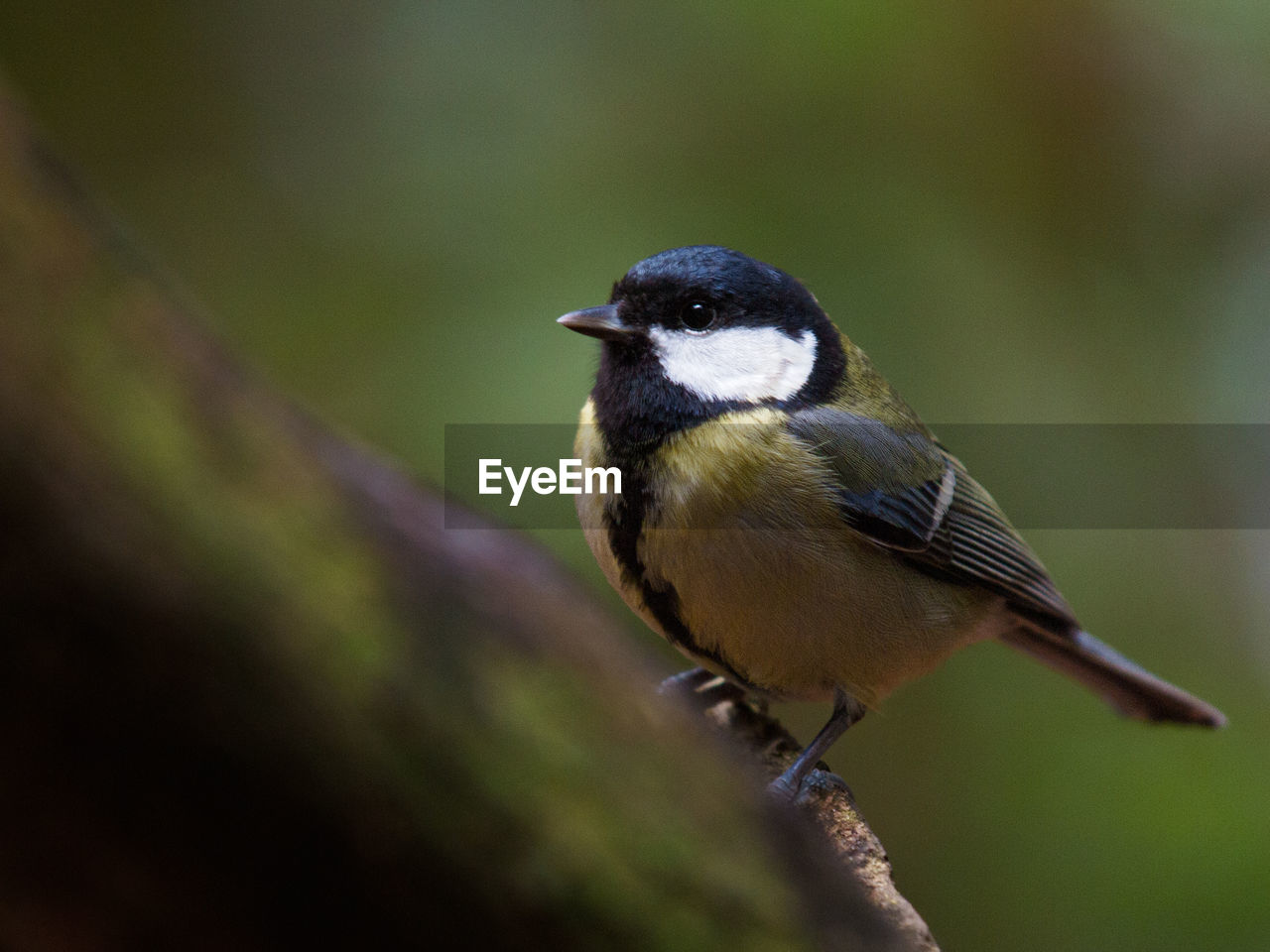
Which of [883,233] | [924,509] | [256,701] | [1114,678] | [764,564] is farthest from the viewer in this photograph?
[883,233]

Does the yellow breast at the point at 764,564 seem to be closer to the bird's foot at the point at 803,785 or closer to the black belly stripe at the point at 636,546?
the black belly stripe at the point at 636,546

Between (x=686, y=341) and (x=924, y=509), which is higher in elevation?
(x=686, y=341)

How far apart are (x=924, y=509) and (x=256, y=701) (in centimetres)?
108

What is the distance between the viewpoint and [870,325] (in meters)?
1.89

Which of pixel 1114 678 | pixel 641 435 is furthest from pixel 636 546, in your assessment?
pixel 1114 678

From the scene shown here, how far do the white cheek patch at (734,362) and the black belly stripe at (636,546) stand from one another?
0.42 ft

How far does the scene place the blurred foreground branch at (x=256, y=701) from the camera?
502mm

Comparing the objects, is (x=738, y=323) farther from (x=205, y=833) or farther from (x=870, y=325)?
(x=205, y=833)

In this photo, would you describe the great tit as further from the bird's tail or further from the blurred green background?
the blurred green background

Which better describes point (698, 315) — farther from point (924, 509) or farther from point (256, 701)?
point (256, 701)

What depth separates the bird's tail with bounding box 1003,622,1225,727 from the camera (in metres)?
1.67

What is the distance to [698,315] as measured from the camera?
1327mm

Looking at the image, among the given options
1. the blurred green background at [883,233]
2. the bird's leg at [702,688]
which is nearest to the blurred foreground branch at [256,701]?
the bird's leg at [702,688]

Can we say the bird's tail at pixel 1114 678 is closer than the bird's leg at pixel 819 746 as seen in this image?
No
